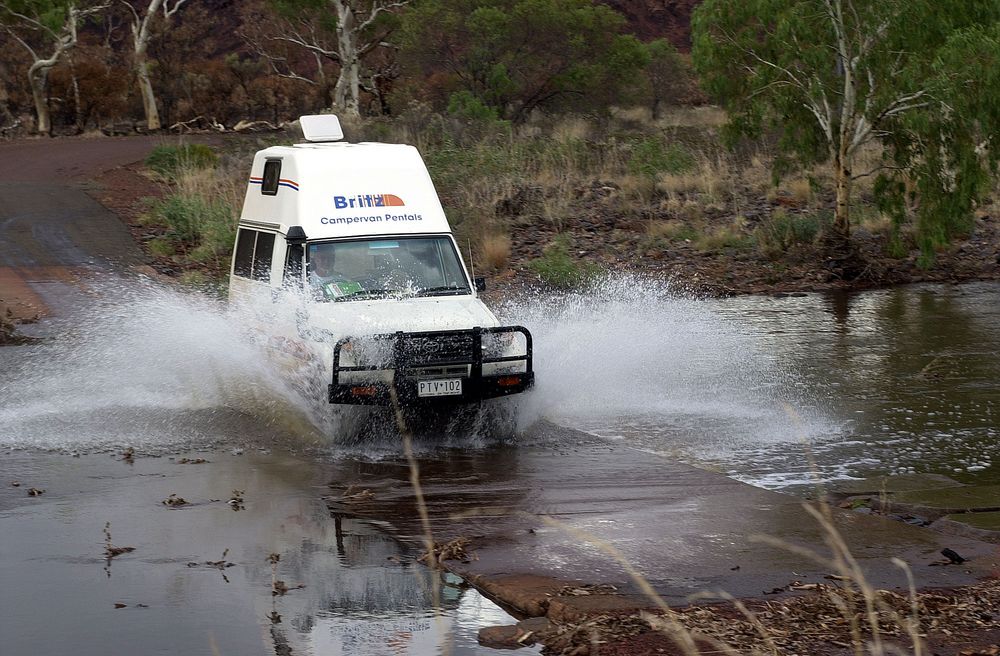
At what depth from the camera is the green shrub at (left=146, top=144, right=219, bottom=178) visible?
3003 centimetres

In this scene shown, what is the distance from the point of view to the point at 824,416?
11.6 metres

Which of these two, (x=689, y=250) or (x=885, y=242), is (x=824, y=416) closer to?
(x=689, y=250)

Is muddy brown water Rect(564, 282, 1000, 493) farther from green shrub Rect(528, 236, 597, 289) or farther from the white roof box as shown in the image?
the white roof box

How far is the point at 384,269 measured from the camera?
11.2m

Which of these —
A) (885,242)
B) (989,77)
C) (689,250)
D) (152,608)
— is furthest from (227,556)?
(885,242)

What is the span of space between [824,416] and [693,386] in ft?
6.13

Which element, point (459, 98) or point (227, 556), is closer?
point (227, 556)

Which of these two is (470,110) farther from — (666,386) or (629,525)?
(629,525)

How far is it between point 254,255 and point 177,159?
19006mm

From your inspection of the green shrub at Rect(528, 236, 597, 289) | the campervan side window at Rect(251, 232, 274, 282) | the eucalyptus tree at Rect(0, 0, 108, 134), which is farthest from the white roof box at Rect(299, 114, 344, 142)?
the eucalyptus tree at Rect(0, 0, 108, 134)

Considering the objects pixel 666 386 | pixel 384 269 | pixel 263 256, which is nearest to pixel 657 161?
pixel 666 386

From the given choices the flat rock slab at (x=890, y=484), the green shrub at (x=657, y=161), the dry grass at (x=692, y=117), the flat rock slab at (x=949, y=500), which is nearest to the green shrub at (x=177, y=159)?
the green shrub at (x=657, y=161)

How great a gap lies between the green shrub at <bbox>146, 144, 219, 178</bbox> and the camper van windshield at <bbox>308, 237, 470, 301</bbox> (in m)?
19.2

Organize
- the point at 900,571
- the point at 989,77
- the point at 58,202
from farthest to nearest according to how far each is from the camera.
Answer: the point at 58,202, the point at 989,77, the point at 900,571
